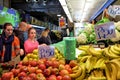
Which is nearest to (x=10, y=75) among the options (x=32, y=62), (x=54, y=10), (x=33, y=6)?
(x=32, y=62)

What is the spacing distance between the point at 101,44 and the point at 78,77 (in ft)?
6.24

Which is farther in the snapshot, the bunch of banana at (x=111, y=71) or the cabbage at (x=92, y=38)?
the cabbage at (x=92, y=38)

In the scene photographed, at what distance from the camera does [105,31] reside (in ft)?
9.80

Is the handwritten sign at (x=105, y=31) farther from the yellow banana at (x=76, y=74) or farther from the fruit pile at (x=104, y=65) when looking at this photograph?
the yellow banana at (x=76, y=74)

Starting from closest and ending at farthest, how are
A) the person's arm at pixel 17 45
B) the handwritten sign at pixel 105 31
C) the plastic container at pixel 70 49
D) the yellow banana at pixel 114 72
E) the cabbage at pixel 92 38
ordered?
the yellow banana at pixel 114 72 < the plastic container at pixel 70 49 < the handwritten sign at pixel 105 31 < the cabbage at pixel 92 38 < the person's arm at pixel 17 45

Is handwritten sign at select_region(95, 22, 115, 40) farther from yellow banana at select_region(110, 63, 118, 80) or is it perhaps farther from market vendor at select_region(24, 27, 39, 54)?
market vendor at select_region(24, 27, 39, 54)

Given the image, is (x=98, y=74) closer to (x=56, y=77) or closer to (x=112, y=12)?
(x=56, y=77)

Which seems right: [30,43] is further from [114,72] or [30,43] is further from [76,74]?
[114,72]

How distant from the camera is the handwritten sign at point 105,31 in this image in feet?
9.68

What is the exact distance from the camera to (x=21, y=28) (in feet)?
16.5

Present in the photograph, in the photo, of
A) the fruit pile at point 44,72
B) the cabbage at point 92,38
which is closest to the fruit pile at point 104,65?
the fruit pile at point 44,72

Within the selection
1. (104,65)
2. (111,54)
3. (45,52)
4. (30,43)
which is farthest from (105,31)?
(30,43)

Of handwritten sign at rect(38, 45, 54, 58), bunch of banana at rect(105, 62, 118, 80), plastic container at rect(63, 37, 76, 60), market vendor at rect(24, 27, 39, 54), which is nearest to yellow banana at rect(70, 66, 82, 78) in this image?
bunch of banana at rect(105, 62, 118, 80)

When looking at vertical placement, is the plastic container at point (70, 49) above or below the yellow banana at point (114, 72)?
above
